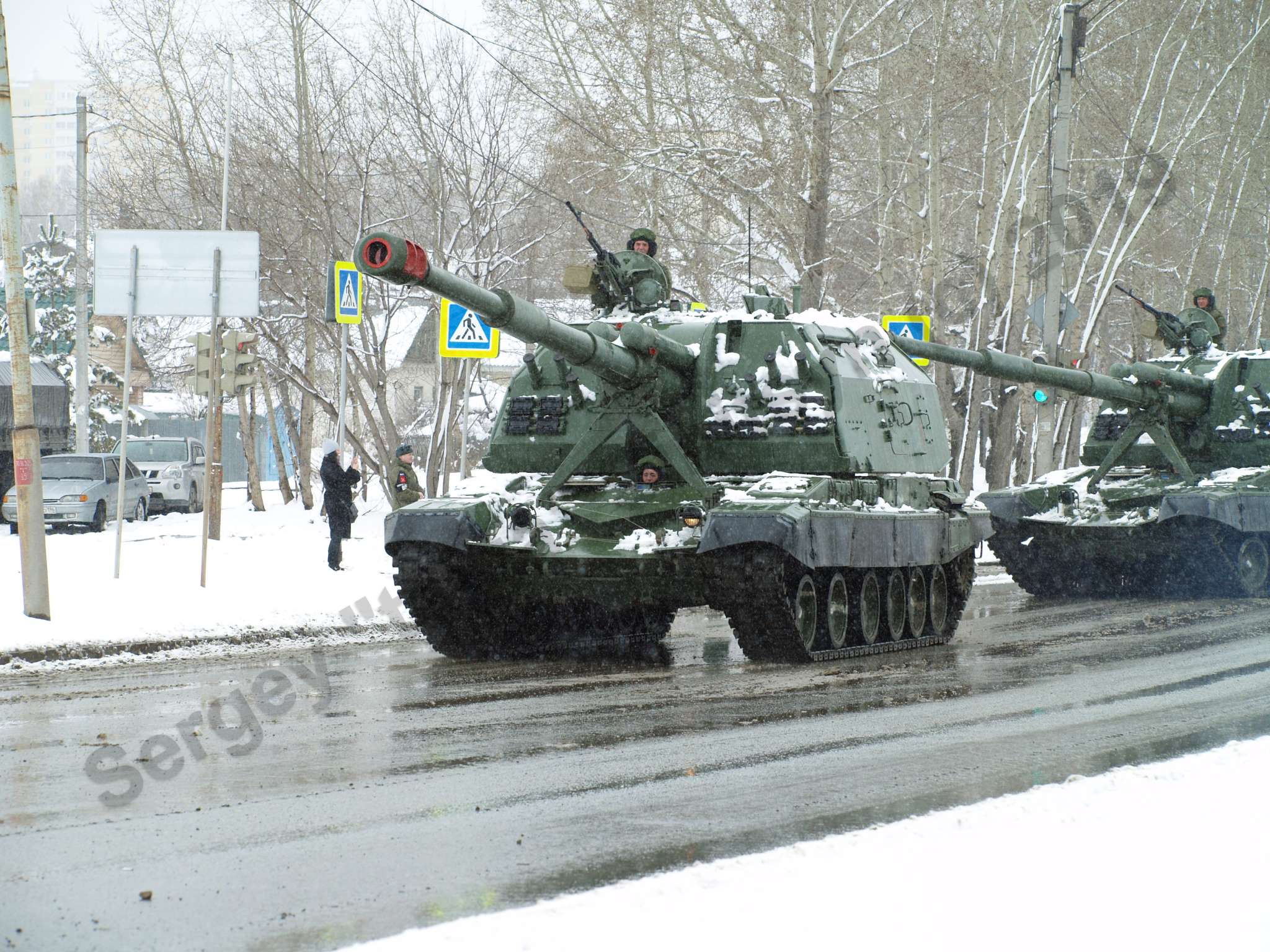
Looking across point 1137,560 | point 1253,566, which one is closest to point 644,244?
point 1137,560

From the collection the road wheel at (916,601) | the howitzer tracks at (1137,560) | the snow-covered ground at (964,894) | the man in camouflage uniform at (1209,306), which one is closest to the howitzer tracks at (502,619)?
the road wheel at (916,601)

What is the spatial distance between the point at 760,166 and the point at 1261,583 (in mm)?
10385

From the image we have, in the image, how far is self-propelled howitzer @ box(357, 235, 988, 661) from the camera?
1125cm

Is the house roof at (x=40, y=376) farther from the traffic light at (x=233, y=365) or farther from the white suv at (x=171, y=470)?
the traffic light at (x=233, y=365)

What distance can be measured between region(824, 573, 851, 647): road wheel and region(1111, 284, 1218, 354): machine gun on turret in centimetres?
928

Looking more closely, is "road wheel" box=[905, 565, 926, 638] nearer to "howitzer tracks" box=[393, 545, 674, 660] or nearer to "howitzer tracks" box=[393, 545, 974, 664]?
A: "howitzer tracks" box=[393, 545, 974, 664]

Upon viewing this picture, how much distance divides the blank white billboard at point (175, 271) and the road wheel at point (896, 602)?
21.1 feet

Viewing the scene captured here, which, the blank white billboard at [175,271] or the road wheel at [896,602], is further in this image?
the blank white billboard at [175,271]

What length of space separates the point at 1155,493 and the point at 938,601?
15.0 feet

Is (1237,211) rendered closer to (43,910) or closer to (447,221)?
(447,221)

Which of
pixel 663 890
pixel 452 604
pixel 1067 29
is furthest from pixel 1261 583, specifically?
pixel 663 890

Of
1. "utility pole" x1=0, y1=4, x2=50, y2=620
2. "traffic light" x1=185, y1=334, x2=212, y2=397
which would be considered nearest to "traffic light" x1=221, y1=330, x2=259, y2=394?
"traffic light" x1=185, y1=334, x2=212, y2=397

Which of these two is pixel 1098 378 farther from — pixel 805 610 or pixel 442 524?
pixel 442 524

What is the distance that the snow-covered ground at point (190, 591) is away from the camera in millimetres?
12367
